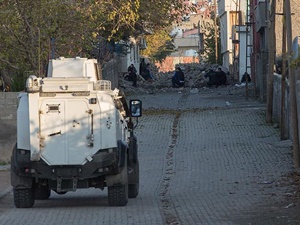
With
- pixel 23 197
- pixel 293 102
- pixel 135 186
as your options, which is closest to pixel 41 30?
pixel 293 102

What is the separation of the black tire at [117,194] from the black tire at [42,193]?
4.39 feet

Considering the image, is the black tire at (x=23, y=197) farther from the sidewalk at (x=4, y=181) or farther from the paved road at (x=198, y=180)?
the sidewalk at (x=4, y=181)

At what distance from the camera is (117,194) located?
13586 millimetres

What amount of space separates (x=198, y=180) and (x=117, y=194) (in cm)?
397

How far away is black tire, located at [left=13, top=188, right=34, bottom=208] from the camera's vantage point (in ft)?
44.9

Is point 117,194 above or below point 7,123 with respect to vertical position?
below

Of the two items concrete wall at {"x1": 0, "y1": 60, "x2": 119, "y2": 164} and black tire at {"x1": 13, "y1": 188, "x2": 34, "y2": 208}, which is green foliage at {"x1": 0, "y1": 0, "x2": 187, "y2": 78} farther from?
black tire at {"x1": 13, "y1": 188, "x2": 34, "y2": 208}

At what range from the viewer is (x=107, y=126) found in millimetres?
13117

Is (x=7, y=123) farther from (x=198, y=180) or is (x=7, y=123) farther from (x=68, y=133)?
(x=68, y=133)

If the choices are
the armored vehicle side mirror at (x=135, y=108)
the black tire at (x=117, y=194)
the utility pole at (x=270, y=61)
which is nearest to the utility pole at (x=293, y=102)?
the armored vehicle side mirror at (x=135, y=108)

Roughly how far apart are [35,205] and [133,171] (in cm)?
174

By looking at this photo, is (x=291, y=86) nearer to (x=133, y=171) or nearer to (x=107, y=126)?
(x=133, y=171)

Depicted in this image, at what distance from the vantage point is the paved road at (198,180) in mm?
12430

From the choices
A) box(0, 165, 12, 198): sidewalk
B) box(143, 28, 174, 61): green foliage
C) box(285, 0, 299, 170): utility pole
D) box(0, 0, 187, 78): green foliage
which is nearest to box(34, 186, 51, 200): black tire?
box(0, 165, 12, 198): sidewalk
